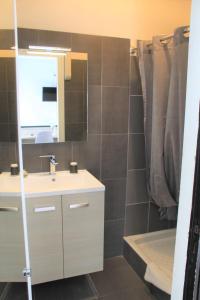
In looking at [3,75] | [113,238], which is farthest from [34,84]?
[113,238]

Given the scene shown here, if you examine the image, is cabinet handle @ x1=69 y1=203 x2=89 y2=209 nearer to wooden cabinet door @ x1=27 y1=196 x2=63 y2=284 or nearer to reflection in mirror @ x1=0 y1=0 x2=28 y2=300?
wooden cabinet door @ x1=27 y1=196 x2=63 y2=284

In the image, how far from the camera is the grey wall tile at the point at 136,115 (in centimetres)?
222

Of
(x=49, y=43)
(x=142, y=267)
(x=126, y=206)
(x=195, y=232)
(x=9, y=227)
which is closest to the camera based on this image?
(x=195, y=232)

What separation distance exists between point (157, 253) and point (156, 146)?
0.94m

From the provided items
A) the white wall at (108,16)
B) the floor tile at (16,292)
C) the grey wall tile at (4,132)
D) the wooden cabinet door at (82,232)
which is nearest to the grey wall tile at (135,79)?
the white wall at (108,16)

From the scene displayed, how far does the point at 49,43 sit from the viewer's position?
191 centimetres

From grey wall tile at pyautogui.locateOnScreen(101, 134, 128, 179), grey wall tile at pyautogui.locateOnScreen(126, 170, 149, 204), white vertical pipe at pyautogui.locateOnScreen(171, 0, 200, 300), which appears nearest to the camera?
white vertical pipe at pyautogui.locateOnScreen(171, 0, 200, 300)

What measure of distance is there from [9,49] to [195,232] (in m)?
1.59

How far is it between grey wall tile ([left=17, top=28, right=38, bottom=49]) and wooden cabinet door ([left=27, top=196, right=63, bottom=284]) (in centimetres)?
114

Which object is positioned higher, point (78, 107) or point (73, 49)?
point (73, 49)

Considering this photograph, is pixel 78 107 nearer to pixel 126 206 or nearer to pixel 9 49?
pixel 9 49

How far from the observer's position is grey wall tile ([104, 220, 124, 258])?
235cm

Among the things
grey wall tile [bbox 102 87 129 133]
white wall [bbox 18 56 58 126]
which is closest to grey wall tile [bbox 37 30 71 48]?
white wall [bbox 18 56 58 126]

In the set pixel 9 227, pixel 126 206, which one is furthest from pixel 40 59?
pixel 126 206
